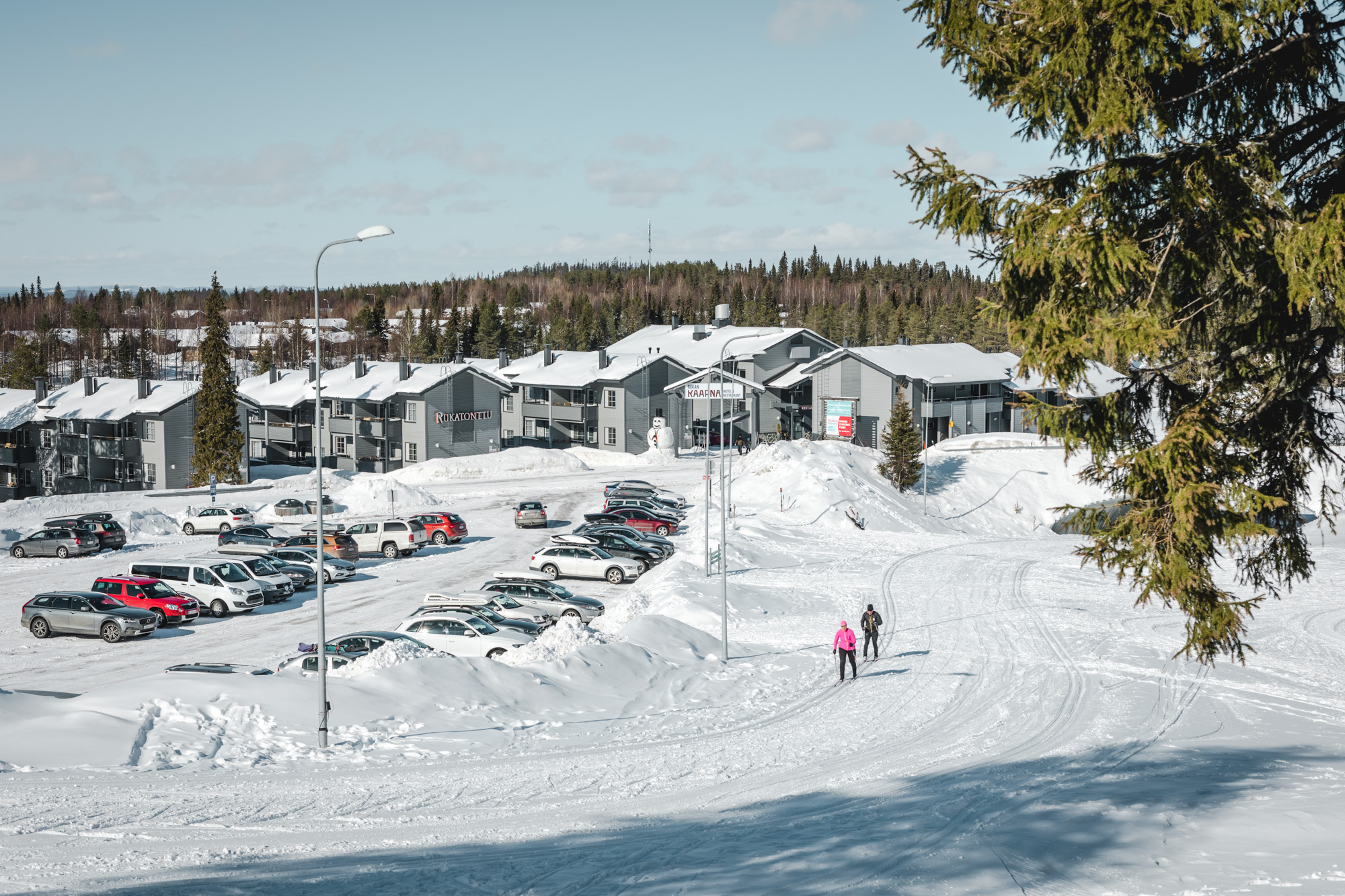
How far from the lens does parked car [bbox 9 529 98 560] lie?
134ft

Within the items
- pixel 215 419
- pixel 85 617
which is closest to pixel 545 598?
pixel 85 617

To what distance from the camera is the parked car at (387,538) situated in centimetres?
4228

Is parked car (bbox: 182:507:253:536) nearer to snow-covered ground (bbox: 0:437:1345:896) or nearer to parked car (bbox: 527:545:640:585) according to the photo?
snow-covered ground (bbox: 0:437:1345:896)

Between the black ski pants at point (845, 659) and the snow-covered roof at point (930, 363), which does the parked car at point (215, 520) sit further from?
the snow-covered roof at point (930, 363)

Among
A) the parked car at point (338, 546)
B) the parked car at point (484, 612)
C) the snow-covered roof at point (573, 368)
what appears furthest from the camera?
the snow-covered roof at point (573, 368)

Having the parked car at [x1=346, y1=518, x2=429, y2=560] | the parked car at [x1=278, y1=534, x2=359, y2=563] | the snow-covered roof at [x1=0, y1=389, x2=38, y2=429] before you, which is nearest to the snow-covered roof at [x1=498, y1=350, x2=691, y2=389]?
the parked car at [x1=346, y1=518, x2=429, y2=560]

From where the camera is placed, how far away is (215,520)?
48125mm

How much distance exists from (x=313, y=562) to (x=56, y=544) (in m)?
12.9

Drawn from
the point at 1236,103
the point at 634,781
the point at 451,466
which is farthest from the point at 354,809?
the point at 451,466

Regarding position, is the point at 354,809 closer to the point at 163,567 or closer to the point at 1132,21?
the point at 1132,21

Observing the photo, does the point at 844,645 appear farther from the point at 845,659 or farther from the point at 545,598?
the point at 545,598

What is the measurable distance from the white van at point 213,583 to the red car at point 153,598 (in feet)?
3.48

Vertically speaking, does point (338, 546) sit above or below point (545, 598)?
above

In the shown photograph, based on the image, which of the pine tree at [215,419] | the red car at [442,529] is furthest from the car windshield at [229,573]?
the pine tree at [215,419]
